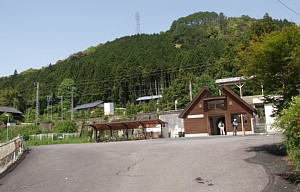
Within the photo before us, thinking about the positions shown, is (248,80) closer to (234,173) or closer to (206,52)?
(234,173)

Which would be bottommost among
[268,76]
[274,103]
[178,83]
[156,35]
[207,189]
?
[207,189]

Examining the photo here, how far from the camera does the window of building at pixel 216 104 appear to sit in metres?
33.7

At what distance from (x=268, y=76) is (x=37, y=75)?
344 ft

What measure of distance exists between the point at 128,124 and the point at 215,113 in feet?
29.9

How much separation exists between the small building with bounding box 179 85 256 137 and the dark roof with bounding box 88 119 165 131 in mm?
3394

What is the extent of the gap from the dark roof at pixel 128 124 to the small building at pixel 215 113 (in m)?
3.39

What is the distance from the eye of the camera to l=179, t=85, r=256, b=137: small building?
32.2m

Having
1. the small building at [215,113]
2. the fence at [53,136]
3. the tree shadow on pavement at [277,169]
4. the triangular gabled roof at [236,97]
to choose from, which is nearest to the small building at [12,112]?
the fence at [53,136]

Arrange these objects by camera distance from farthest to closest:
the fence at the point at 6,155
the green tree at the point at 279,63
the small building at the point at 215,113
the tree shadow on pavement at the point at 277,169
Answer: the small building at the point at 215,113 < the fence at the point at 6,155 < the green tree at the point at 279,63 < the tree shadow on pavement at the point at 277,169

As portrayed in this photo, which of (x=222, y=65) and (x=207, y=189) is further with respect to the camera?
(x=222, y=65)

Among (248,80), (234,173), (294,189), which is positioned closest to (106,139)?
(248,80)

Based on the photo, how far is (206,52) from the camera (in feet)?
232

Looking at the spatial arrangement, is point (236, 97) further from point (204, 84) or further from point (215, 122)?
point (204, 84)

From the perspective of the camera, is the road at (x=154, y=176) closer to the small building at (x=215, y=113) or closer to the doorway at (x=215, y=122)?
the small building at (x=215, y=113)
